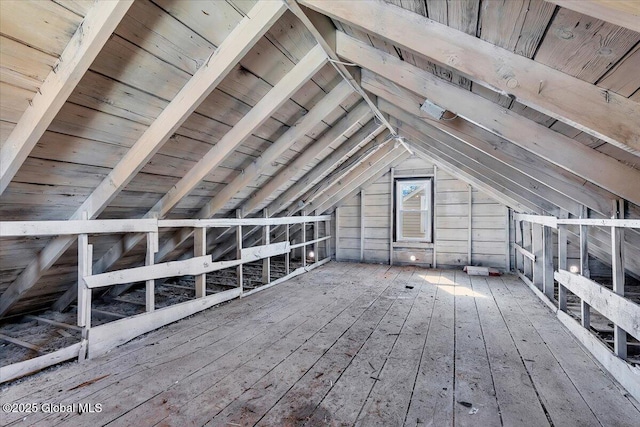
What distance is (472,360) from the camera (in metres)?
2.13

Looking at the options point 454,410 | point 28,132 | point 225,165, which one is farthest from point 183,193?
point 454,410

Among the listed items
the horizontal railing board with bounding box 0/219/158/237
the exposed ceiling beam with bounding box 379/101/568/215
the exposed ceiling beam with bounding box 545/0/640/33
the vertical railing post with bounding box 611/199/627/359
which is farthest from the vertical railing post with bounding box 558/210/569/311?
the horizontal railing board with bounding box 0/219/158/237

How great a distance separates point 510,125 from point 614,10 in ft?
3.06

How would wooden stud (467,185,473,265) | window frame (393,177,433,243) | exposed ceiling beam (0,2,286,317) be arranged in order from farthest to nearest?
1. window frame (393,177,433,243)
2. wooden stud (467,185,473,265)
3. exposed ceiling beam (0,2,286,317)

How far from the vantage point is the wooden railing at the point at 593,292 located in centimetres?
174

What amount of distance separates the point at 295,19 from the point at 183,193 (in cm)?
168

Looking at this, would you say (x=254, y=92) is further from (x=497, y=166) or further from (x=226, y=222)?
(x=497, y=166)

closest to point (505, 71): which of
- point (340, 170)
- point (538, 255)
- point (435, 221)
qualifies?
point (538, 255)

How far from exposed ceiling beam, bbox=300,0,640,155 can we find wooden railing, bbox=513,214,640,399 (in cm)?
103

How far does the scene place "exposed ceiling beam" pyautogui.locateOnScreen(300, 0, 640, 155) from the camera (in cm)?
100

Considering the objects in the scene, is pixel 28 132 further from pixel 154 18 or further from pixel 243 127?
pixel 243 127

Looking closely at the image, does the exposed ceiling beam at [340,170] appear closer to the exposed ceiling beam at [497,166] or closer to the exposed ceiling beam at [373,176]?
the exposed ceiling beam at [373,176]

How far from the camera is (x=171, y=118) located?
1854mm

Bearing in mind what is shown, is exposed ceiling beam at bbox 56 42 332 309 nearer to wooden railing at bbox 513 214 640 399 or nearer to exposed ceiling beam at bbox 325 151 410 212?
wooden railing at bbox 513 214 640 399
